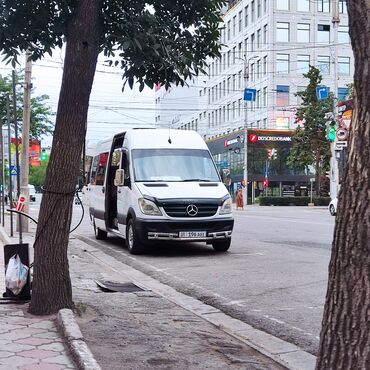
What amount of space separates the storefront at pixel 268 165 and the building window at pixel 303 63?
7.29m

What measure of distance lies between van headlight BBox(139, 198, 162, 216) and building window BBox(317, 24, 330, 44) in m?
54.0

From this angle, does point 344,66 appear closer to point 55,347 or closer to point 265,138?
point 265,138

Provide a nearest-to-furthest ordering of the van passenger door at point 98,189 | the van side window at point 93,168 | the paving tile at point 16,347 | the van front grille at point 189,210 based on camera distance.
→ the paving tile at point 16,347 → the van front grille at point 189,210 → the van passenger door at point 98,189 → the van side window at point 93,168

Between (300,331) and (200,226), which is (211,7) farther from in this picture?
(200,226)

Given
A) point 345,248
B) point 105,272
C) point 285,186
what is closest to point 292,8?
point 285,186

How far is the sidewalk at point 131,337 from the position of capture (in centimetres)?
452

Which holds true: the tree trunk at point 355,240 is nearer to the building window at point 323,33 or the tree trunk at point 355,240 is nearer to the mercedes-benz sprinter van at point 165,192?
the mercedes-benz sprinter van at point 165,192

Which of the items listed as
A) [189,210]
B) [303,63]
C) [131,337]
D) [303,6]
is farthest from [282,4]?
[131,337]

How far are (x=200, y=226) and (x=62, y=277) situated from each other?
5.77 metres

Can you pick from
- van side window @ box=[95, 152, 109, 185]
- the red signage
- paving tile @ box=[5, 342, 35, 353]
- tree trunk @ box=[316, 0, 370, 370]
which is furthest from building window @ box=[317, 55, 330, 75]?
tree trunk @ box=[316, 0, 370, 370]

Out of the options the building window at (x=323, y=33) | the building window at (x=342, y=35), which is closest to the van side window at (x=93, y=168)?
the building window at (x=342, y=35)

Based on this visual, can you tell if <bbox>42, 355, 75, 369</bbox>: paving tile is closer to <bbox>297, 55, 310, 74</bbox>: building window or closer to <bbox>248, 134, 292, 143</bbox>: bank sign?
<bbox>248, 134, 292, 143</bbox>: bank sign

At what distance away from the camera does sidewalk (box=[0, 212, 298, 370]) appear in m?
4.52

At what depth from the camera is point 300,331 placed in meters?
5.86
